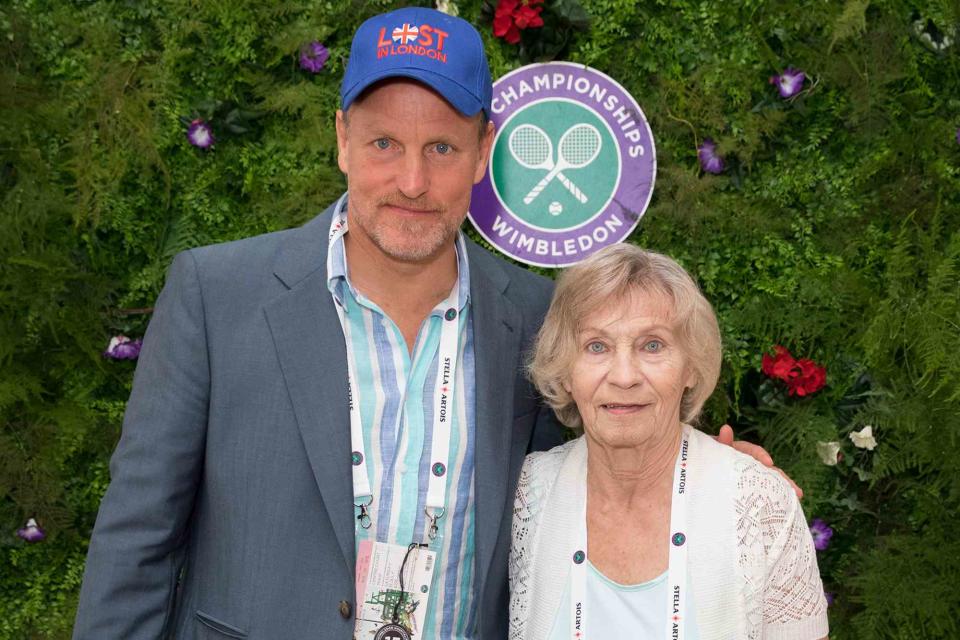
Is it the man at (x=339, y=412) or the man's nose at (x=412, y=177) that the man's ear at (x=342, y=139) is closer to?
the man at (x=339, y=412)

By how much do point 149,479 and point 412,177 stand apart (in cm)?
84

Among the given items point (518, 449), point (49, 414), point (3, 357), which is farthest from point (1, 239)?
point (518, 449)

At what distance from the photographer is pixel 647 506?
2367 millimetres

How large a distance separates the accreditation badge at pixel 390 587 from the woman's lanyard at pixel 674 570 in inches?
12.6

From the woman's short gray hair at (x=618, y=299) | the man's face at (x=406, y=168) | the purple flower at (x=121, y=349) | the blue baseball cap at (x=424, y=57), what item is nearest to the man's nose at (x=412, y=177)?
the man's face at (x=406, y=168)

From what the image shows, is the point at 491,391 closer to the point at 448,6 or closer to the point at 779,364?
the point at 779,364

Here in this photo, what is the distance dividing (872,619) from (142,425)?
228 centimetres

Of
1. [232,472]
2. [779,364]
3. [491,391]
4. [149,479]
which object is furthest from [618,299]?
[779,364]

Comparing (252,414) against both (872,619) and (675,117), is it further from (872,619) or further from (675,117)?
(872,619)

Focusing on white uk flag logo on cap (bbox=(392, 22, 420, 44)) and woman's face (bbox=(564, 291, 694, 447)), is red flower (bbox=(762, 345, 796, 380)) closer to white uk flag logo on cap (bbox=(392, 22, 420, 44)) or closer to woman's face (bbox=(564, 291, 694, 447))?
woman's face (bbox=(564, 291, 694, 447))

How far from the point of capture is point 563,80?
3.40m

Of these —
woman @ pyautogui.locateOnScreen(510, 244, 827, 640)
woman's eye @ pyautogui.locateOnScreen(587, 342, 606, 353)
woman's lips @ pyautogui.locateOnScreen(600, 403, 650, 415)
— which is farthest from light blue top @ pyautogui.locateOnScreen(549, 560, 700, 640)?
woman's eye @ pyautogui.locateOnScreen(587, 342, 606, 353)

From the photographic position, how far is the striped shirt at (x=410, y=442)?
91.0 inches

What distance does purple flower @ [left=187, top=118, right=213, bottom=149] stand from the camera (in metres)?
3.39
